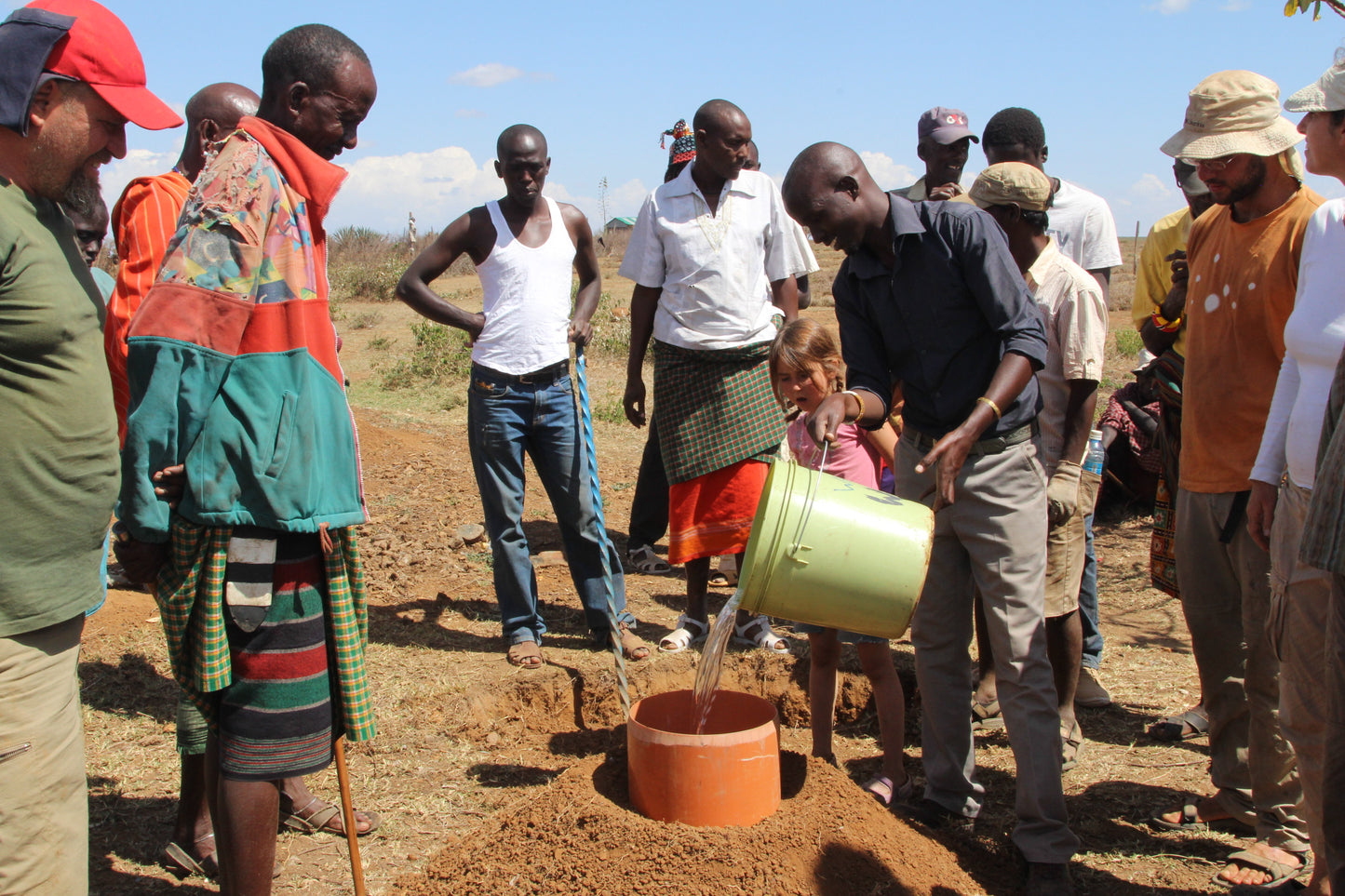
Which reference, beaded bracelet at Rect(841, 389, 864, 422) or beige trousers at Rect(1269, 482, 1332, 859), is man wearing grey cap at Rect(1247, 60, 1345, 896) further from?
beaded bracelet at Rect(841, 389, 864, 422)

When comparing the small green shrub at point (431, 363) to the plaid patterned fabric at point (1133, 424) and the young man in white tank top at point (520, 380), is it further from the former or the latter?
the plaid patterned fabric at point (1133, 424)

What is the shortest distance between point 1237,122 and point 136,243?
301cm

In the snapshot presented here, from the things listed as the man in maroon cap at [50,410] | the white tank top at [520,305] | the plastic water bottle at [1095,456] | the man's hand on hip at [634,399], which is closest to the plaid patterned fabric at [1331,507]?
the plastic water bottle at [1095,456]

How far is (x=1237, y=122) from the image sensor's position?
2.82 m

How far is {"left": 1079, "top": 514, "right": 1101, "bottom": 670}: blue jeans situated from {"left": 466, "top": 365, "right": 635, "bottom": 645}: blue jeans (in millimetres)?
1981

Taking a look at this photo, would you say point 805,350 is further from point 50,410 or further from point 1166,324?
point 50,410

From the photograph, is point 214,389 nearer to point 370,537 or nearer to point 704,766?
point 704,766

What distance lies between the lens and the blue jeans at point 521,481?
4430 mm

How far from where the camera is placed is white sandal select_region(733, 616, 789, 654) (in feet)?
14.7

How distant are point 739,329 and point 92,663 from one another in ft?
9.82

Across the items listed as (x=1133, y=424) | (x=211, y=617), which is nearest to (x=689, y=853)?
(x=211, y=617)

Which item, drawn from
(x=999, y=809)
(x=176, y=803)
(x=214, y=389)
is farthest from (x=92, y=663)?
(x=999, y=809)

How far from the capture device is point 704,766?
2654mm

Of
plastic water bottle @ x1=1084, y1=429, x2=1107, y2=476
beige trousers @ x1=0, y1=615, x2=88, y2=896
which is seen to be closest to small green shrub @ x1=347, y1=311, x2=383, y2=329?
plastic water bottle @ x1=1084, y1=429, x2=1107, y2=476
